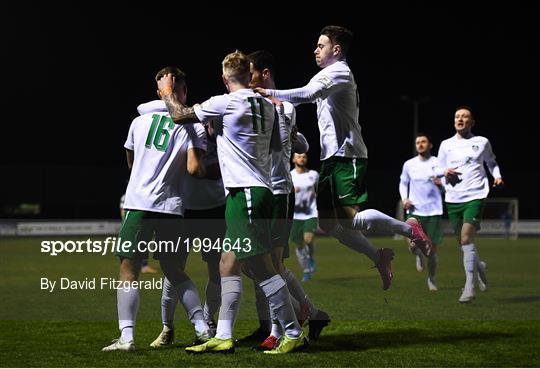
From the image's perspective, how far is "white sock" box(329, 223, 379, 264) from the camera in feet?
24.6

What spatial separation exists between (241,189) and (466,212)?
5.60m

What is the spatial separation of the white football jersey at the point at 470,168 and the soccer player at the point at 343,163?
350 cm

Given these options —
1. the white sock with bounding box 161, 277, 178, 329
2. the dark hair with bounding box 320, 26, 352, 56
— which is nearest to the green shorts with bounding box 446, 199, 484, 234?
the dark hair with bounding box 320, 26, 352, 56

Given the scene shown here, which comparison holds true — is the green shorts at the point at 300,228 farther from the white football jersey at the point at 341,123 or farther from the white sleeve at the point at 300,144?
the white sleeve at the point at 300,144

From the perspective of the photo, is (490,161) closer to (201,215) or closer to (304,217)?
(304,217)

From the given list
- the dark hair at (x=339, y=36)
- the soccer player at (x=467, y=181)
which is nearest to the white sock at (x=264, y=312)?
the dark hair at (x=339, y=36)

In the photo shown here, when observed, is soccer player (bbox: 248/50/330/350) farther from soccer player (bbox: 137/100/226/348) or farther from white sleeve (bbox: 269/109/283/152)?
soccer player (bbox: 137/100/226/348)

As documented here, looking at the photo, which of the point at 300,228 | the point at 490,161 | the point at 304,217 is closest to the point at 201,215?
the point at 490,161

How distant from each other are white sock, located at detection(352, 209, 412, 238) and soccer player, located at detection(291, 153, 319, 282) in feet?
18.7

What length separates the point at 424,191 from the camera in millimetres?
13109

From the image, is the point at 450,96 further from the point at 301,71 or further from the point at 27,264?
the point at 27,264

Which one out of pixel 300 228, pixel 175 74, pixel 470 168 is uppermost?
pixel 175 74

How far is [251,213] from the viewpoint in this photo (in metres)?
5.81

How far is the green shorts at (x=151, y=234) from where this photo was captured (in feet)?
20.2
